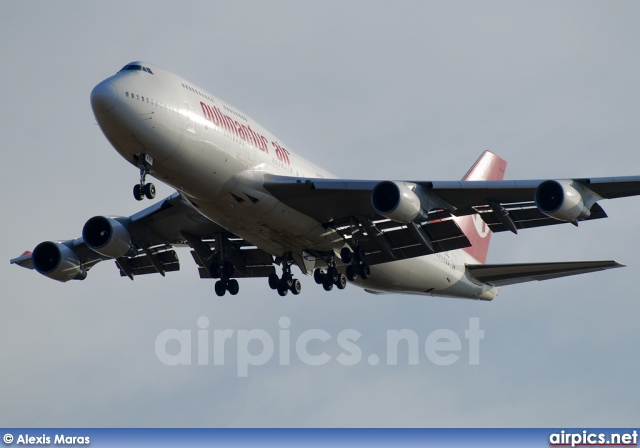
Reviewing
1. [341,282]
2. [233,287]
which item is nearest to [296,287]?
[341,282]

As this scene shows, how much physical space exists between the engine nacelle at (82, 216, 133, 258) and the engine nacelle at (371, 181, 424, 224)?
35.0 ft

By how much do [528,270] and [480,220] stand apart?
6775mm

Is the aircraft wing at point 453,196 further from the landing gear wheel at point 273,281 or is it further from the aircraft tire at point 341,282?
the landing gear wheel at point 273,281

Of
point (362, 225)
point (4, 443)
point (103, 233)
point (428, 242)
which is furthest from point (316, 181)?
point (4, 443)

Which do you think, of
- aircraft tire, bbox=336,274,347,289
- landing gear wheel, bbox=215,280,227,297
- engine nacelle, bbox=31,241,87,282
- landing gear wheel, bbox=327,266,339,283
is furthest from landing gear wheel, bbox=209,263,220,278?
engine nacelle, bbox=31,241,87,282

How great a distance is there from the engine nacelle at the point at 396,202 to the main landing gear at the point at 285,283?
21.0 feet

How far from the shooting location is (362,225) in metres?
38.9

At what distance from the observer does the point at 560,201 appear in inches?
1348

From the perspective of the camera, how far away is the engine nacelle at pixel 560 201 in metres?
34.2

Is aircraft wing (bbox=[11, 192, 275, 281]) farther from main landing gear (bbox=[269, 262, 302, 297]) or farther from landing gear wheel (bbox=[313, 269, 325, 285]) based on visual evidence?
landing gear wheel (bbox=[313, 269, 325, 285])

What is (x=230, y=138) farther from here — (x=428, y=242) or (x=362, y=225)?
(x=428, y=242)

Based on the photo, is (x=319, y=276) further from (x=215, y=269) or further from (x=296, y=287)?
(x=215, y=269)

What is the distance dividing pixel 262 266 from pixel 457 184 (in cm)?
1025

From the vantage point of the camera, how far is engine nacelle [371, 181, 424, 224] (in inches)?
1382
